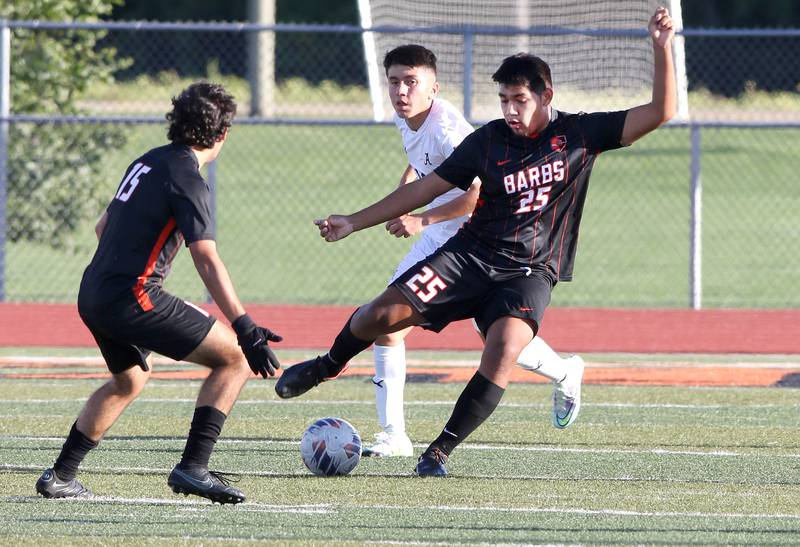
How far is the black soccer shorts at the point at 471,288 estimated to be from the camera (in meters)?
6.90

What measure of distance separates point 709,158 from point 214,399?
23.0 metres

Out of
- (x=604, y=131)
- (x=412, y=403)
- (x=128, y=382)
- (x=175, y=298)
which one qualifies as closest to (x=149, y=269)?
(x=175, y=298)

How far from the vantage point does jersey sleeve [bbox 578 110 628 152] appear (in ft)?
23.2

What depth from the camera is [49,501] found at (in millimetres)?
6156

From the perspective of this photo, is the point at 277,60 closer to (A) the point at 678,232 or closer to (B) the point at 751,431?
(A) the point at 678,232

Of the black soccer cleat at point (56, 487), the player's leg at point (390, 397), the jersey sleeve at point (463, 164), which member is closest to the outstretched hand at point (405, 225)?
the jersey sleeve at point (463, 164)

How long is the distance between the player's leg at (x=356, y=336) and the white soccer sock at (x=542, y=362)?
81 cm

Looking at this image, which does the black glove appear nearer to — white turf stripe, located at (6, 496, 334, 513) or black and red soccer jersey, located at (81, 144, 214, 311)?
black and red soccer jersey, located at (81, 144, 214, 311)

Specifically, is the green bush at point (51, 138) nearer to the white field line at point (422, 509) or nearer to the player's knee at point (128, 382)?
the player's knee at point (128, 382)

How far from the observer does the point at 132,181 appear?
6055 mm

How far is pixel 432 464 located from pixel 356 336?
0.72 m

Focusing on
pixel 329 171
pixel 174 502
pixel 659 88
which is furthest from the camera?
pixel 329 171

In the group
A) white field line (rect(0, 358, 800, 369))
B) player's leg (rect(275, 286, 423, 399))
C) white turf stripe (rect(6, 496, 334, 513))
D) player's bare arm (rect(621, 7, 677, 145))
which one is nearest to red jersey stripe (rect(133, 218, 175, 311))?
white turf stripe (rect(6, 496, 334, 513))

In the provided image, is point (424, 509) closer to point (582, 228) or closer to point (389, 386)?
point (389, 386)
